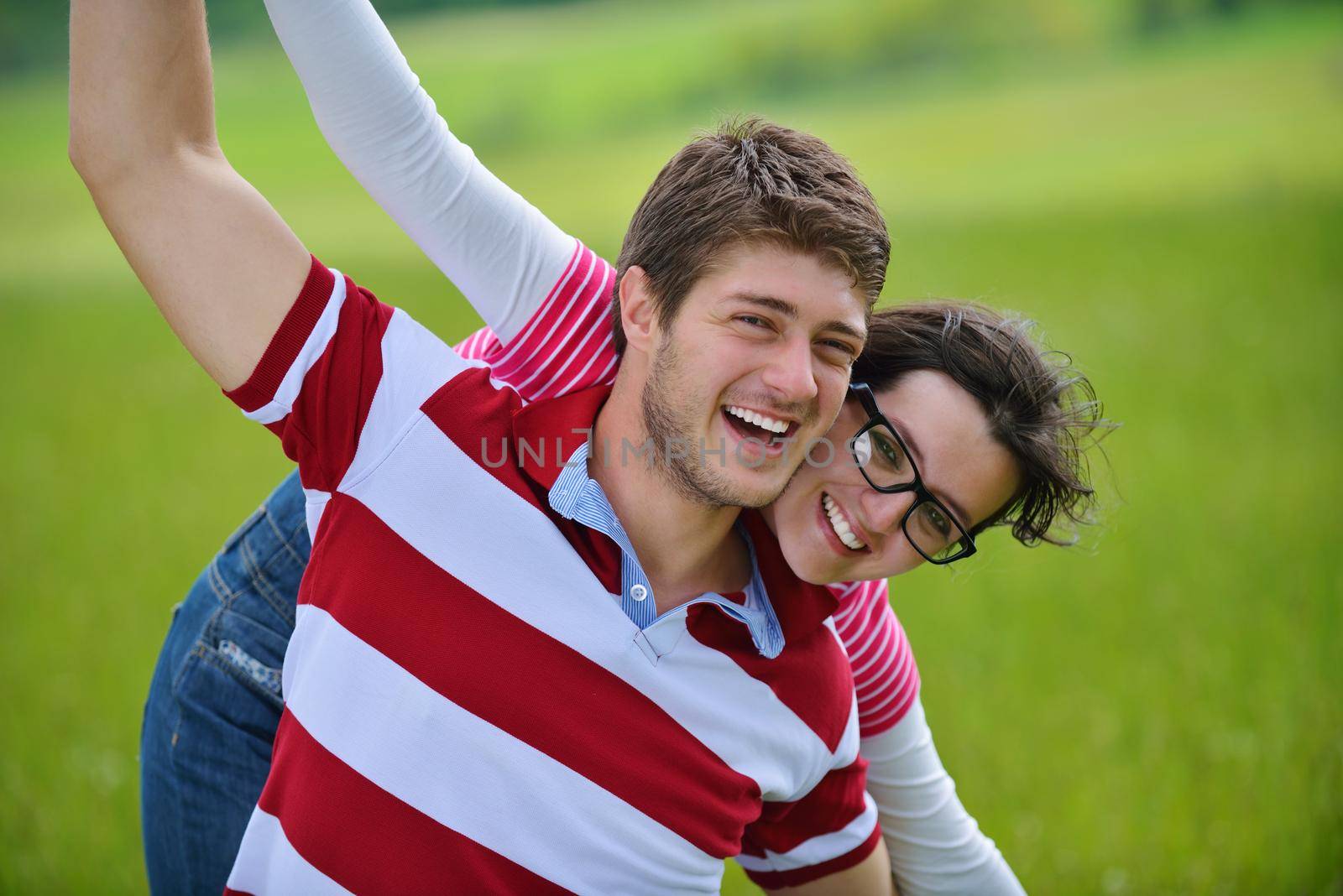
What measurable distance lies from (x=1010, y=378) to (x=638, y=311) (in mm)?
570

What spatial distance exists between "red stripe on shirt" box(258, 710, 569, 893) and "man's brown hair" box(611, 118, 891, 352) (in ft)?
2.37

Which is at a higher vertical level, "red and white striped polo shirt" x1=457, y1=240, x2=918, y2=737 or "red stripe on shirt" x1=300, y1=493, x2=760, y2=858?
"red and white striped polo shirt" x1=457, y1=240, x2=918, y2=737

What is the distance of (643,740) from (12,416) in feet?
24.3

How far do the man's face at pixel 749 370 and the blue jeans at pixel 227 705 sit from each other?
689mm

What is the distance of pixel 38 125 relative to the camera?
14.8 m

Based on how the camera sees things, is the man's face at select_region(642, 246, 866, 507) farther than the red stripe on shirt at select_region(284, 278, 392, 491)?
Yes

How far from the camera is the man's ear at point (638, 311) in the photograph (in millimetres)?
1653

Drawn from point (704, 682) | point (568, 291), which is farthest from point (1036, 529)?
point (568, 291)

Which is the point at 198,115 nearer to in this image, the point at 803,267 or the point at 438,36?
the point at 803,267

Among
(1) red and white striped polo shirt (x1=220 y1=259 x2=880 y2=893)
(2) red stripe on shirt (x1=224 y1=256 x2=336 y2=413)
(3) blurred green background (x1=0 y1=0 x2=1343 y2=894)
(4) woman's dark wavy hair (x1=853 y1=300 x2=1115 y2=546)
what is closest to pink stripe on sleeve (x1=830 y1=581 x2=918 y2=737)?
(4) woman's dark wavy hair (x1=853 y1=300 x2=1115 y2=546)

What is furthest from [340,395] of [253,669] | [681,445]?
[253,669]

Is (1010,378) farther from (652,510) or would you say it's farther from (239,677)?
(239,677)

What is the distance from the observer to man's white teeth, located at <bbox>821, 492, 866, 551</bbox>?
172 cm

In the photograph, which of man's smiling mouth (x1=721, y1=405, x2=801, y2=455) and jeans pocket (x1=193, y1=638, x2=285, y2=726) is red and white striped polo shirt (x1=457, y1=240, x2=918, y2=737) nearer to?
man's smiling mouth (x1=721, y1=405, x2=801, y2=455)
